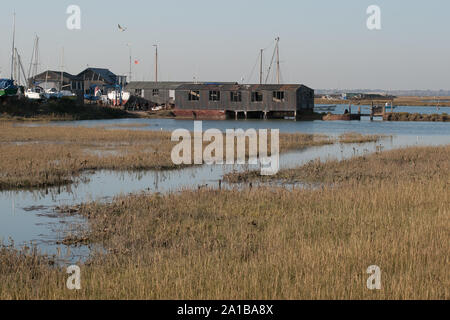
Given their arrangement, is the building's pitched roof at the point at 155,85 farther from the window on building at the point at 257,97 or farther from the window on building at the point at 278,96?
the window on building at the point at 278,96

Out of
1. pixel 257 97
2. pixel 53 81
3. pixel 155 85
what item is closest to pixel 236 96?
pixel 257 97

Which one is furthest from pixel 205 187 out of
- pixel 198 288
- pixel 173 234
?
pixel 198 288

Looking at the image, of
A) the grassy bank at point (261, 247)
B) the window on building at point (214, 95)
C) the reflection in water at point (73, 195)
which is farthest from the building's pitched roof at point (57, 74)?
the grassy bank at point (261, 247)

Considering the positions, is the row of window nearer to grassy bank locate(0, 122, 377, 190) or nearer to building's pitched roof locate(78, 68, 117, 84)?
building's pitched roof locate(78, 68, 117, 84)

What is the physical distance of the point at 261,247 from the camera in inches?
395

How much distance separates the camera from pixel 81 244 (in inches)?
437

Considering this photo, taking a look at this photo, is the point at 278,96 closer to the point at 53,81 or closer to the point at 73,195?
the point at 53,81

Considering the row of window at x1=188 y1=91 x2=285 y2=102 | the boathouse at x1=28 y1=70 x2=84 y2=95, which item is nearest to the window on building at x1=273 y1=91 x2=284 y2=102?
the row of window at x1=188 y1=91 x2=285 y2=102

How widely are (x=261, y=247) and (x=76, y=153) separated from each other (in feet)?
59.2

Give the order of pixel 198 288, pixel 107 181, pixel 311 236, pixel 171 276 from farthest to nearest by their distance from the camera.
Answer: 1. pixel 107 181
2. pixel 311 236
3. pixel 171 276
4. pixel 198 288

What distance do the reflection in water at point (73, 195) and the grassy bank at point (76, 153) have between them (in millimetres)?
917

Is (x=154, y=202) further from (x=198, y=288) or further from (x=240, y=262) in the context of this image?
(x=198, y=288)

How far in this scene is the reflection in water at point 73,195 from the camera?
11.9 meters
